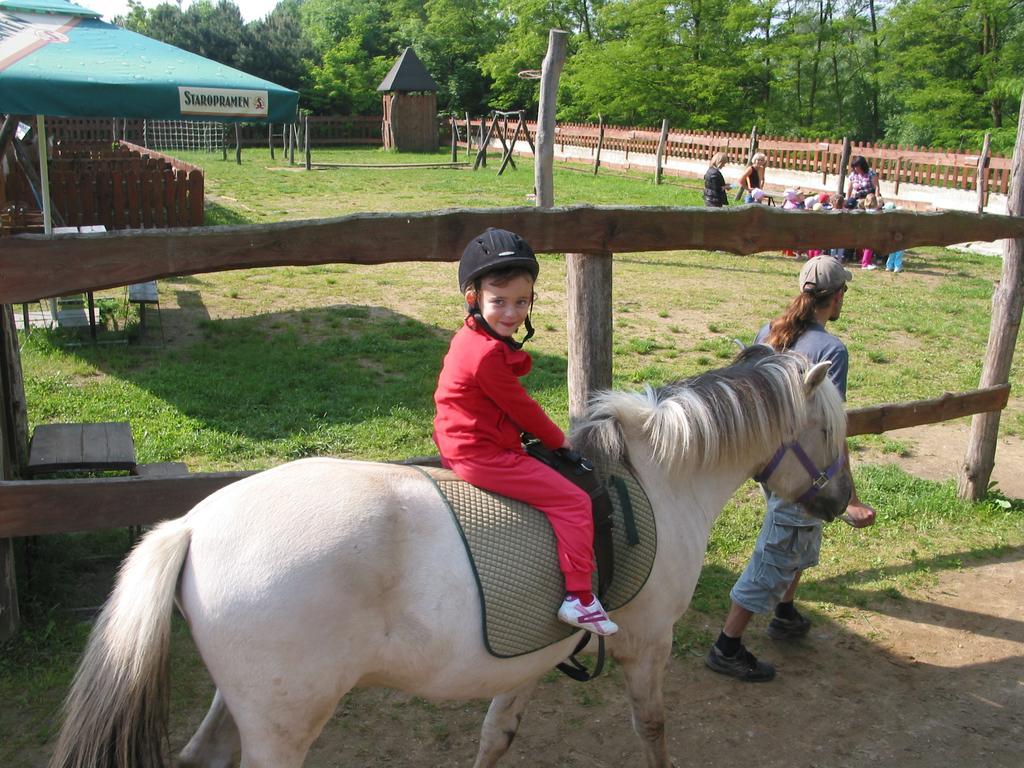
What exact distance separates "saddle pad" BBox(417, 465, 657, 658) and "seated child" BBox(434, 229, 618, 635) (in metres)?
0.04

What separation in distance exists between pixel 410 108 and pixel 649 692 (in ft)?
127

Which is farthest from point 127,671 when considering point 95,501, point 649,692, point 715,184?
point 715,184

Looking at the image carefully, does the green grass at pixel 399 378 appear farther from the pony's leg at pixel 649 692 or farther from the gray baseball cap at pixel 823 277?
the gray baseball cap at pixel 823 277

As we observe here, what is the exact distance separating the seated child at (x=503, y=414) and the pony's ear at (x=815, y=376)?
3.59ft

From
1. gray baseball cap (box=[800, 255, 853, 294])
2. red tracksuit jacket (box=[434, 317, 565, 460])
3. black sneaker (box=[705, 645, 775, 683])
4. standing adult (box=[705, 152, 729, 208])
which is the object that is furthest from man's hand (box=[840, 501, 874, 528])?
standing adult (box=[705, 152, 729, 208])

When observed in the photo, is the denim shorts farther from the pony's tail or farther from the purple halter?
the pony's tail

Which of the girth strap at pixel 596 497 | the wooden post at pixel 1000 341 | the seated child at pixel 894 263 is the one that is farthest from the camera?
the seated child at pixel 894 263

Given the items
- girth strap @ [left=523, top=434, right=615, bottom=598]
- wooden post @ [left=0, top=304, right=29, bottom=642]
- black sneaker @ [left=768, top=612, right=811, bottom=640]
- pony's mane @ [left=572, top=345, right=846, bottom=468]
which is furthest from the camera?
black sneaker @ [left=768, top=612, right=811, bottom=640]

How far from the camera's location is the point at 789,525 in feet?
14.2

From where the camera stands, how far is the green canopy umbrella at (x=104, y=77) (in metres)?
6.77

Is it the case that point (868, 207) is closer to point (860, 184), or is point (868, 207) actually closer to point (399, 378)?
point (860, 184)

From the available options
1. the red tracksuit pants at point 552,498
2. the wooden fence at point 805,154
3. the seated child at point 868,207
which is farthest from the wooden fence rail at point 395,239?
the wooden fence at point 805,154

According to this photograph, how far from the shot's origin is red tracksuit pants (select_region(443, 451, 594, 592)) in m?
2.81

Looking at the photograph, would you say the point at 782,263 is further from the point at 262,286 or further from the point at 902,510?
the point at 902,510
